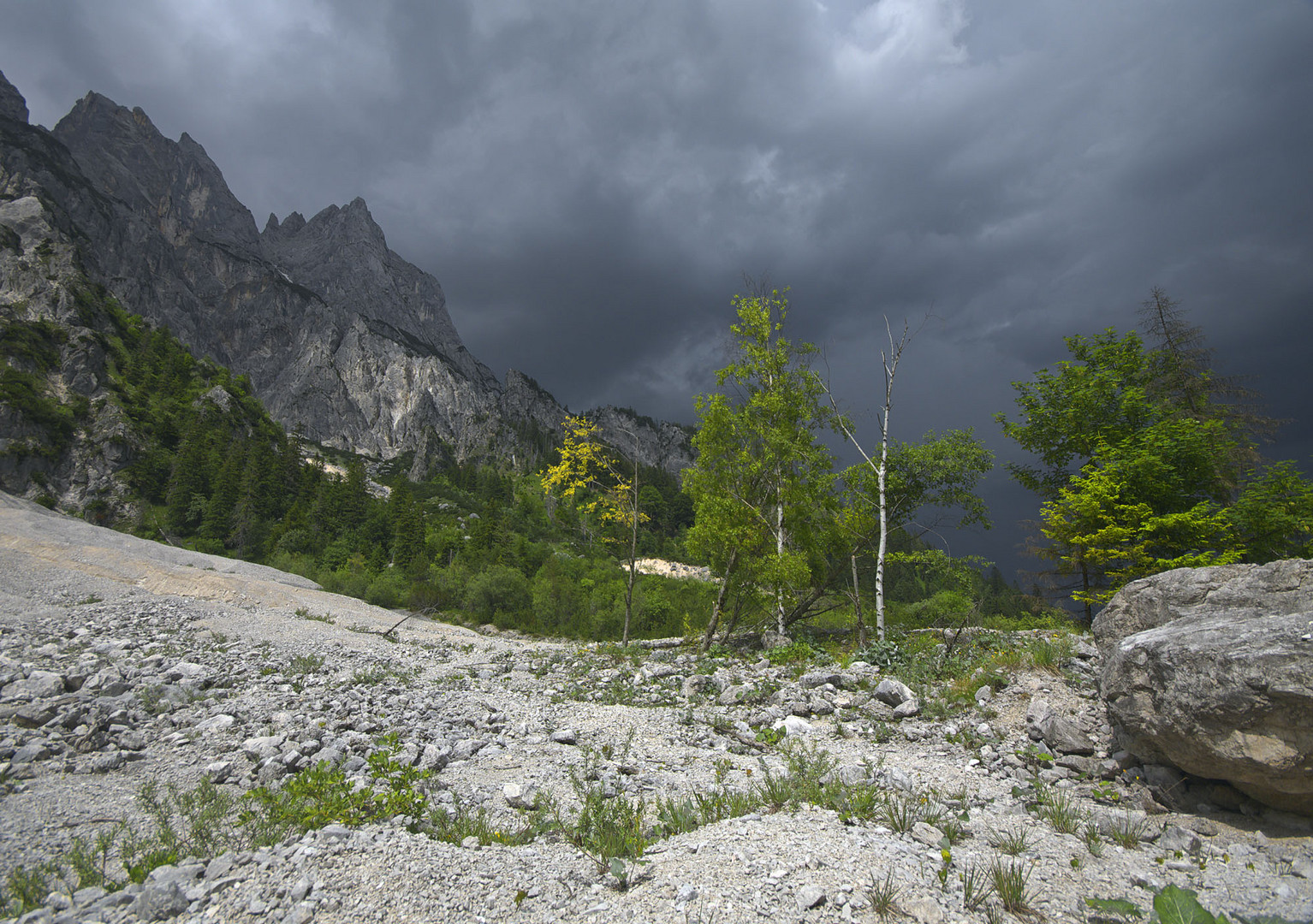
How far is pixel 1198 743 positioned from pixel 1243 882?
1.32 meters

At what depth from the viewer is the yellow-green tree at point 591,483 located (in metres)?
16.6

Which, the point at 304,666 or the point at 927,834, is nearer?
the point at 927,834

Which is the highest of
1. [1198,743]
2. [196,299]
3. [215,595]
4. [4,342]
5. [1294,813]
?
[196,299]

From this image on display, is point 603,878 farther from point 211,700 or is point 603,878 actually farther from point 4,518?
point 4,518

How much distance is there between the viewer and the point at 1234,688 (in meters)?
4.57

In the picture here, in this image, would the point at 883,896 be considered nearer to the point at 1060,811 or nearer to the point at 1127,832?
the point at 1060,811

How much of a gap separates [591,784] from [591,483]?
12.3 metres

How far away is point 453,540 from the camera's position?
6075 cm

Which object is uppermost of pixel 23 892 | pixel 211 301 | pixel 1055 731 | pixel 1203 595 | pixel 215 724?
pixel 211 301

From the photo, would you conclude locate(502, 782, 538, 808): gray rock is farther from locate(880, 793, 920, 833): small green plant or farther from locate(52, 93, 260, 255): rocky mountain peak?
locate(52, 93, 260, 255): rocky mountain peak

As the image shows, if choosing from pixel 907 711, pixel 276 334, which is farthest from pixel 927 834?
pixel 276 334

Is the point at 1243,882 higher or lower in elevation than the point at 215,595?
higher

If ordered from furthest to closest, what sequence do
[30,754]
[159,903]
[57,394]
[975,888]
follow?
[57,394] < [30,754] < [975,888] < [159,903]

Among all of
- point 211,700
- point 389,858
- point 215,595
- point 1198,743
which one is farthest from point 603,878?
point 215,595
